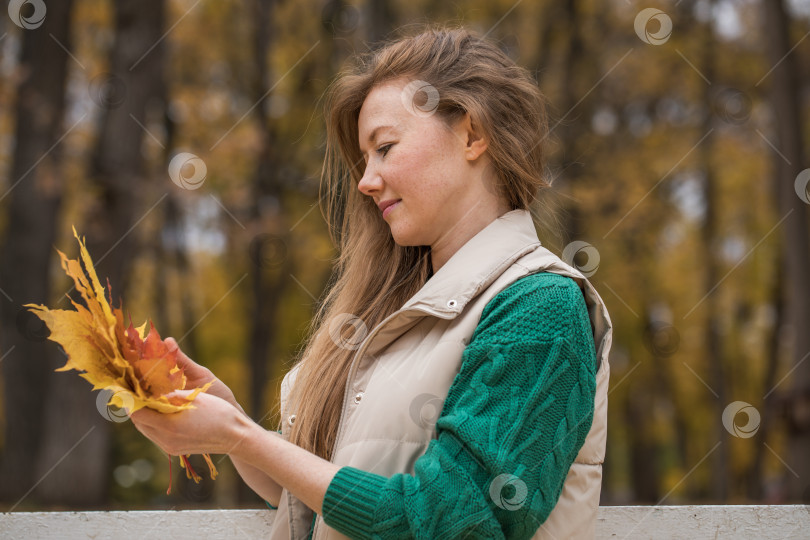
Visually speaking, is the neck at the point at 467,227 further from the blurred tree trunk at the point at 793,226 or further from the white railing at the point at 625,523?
the blurred tree trunk at the point at 793,226

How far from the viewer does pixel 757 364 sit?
16.9 meters

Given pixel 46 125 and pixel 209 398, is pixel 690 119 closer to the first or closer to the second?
pixel 46 125

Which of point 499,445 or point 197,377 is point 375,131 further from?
point 499,445

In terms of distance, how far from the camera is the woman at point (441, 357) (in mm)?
1732

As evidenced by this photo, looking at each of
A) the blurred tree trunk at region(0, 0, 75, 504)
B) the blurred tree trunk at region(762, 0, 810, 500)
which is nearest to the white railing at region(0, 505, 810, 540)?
the blurred tree trunk at region(762, 0, 810, 500)

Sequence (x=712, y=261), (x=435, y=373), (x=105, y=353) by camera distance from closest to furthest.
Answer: (x=105, y=353) < (x=435, y=373) < (x=712, y=261)

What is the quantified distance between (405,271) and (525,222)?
51 centimetres

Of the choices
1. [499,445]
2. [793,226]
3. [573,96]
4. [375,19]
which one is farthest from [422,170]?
[573,96]

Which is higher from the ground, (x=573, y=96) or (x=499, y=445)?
(x=499, y=445)

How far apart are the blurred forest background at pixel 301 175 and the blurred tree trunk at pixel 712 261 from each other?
Result: 0.04 metres

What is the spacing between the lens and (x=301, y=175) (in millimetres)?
11406

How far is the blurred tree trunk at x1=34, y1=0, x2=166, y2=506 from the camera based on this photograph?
7.53 meters

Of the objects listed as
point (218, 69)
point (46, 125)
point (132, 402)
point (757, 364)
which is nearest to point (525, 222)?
point (132, 402)

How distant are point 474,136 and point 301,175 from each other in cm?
936
